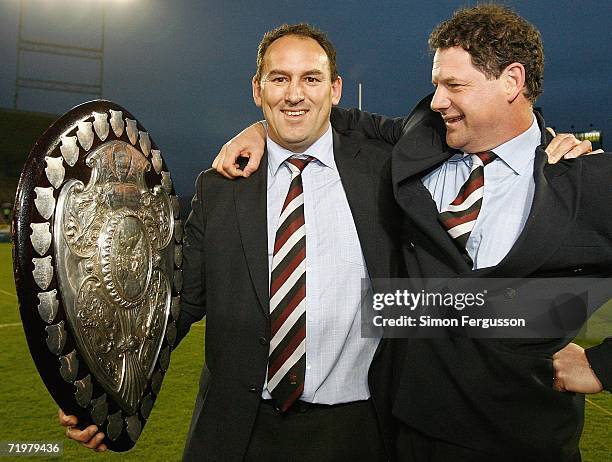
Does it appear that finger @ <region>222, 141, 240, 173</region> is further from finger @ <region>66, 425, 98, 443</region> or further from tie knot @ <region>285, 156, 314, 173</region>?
finger @ <region>66, 425, 98, 443</region>

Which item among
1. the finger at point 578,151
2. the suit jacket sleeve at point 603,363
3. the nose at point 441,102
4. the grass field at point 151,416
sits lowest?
the grass field at point 151,416

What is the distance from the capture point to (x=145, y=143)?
4.69 ft

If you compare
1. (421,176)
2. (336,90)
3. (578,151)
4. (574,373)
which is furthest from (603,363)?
(336,90)

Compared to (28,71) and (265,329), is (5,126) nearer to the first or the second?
(28,71)

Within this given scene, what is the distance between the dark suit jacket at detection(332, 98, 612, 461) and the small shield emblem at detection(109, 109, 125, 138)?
0.61 meters

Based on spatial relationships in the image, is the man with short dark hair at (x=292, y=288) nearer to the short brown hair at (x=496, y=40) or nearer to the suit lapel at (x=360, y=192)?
the suit lapel at (x=360, y=192)

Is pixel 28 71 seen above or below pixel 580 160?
above

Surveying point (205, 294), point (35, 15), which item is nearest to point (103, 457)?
point (205, 294)

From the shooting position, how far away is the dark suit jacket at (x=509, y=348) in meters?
1.30

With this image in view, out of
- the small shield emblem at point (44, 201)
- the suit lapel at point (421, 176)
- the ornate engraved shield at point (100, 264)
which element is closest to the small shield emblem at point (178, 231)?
the ornate engraved shield at point (100, 264)

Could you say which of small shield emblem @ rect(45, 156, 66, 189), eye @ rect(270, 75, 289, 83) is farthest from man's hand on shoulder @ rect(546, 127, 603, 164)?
small shield emblem @ rect(45, 156, 66, 189)

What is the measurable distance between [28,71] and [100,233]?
114 ft

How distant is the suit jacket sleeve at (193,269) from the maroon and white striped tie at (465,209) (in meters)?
0.61

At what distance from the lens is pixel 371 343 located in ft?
5.17
